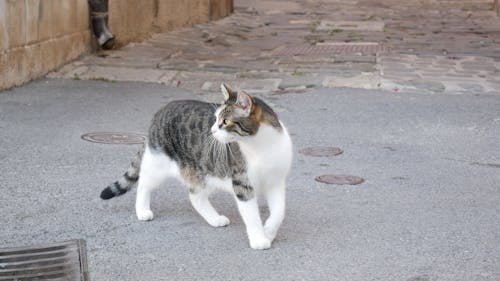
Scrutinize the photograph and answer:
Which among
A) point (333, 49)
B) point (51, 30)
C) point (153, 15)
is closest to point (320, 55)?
point (333, 49)

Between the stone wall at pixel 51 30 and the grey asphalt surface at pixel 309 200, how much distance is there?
503mm

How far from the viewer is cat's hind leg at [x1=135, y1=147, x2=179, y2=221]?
5.46 meters

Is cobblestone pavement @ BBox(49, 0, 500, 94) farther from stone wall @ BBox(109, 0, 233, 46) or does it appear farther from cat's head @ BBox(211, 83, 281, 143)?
cat's head @ BBox(211, 83, 281, 143)

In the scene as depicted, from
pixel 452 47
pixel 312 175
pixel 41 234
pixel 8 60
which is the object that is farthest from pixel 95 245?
pixel 452 47

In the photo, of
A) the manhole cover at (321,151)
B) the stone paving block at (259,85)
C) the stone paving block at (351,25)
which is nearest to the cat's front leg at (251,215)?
the manhole cover at (321,151)

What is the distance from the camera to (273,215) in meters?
5.08

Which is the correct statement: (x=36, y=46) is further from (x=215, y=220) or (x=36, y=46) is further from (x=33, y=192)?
(x=215, y=220)

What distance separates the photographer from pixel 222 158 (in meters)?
5.16

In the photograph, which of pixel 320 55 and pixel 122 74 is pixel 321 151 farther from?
pixel 320 55

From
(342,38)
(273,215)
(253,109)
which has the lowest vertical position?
(342,38)

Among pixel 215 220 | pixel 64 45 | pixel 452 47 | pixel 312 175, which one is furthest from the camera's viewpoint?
pixel 452 47

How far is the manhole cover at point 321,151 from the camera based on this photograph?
7375 millimetres

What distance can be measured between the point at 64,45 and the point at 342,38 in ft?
18.7

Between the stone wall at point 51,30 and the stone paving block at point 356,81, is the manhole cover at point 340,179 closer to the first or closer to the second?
the stone paving block at point 356,81
